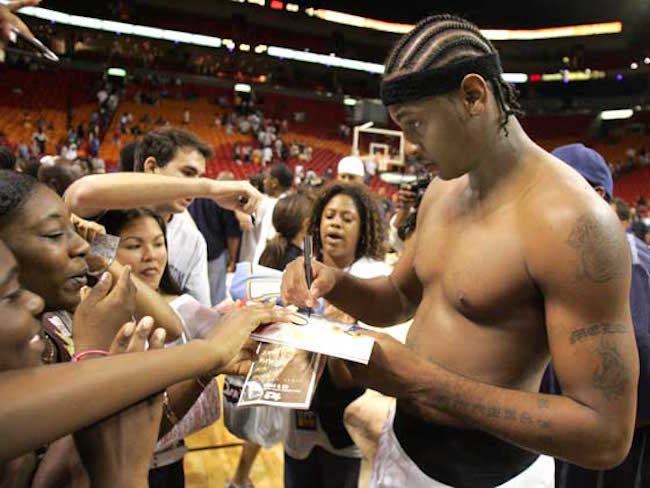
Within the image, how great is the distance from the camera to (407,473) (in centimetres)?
131

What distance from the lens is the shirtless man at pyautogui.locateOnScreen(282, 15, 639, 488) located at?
3.49 feet

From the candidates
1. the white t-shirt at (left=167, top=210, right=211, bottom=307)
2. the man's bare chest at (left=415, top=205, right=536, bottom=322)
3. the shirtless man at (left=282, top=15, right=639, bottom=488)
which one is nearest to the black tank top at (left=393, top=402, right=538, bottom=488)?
the shirtless man at (left=282, top=15, right=639, bottom=488)

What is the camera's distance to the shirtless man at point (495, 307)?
1064 mm

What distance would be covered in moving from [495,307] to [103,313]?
31.6 inches

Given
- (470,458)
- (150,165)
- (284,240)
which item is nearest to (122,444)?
(470,458)

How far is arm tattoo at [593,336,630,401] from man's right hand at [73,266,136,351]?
3.01 feet

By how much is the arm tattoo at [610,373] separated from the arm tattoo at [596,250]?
126 millimetres

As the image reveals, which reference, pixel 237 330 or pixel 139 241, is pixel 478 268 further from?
pixel 139 241

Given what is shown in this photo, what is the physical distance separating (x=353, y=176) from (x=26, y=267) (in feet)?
12.7

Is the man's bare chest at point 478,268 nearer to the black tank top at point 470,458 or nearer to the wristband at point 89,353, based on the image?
the black tank top at point 470,458

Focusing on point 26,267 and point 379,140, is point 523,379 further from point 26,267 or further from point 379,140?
point 379,140

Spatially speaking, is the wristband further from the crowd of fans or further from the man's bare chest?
the man's bare chest

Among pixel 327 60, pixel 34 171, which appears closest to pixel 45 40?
pixel 327 60

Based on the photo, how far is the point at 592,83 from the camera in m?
19.3
